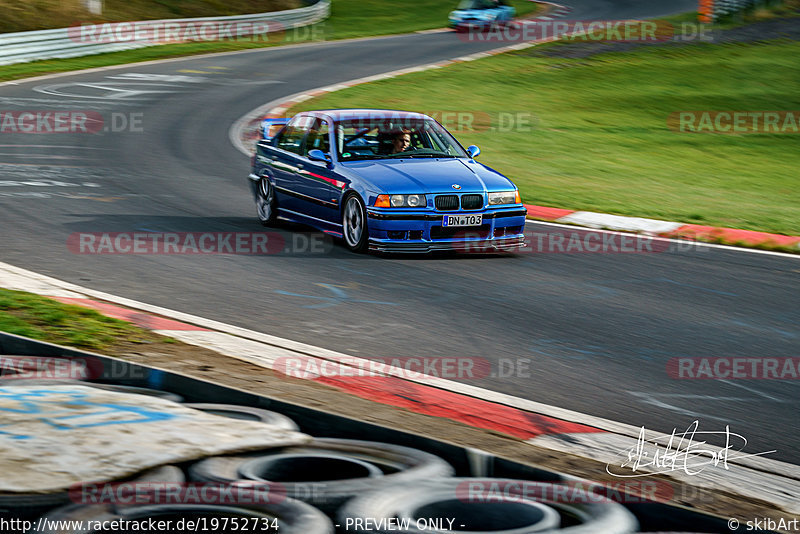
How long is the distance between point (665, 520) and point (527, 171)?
15153 millimetres

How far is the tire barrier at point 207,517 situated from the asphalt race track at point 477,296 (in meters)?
2.68

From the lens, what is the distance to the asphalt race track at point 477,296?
6730 millimetres

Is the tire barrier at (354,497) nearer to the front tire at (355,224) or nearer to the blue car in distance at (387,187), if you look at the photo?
the blue car in distance at (387,187)

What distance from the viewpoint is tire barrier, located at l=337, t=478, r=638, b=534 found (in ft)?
13.0

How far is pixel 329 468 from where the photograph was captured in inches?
183

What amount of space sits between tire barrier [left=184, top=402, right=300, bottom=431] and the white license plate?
5.80 m

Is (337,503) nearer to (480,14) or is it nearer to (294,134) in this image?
(294,134)

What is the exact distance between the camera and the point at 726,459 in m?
5.41

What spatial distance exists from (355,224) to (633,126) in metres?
15.5

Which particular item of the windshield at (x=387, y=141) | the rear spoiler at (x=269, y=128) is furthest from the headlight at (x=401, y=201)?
the rear spoiler at (x=269, y=128)

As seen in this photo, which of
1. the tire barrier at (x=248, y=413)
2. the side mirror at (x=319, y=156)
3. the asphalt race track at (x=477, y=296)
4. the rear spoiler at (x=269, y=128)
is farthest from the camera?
the rear spoiler at (x=269, y=128)

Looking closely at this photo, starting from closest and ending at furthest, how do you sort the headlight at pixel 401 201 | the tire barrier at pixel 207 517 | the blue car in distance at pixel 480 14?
the tire barrier at pixel 207 517 < the headlight at pixel 401 201 < the blue car in distance at pixel 480 14

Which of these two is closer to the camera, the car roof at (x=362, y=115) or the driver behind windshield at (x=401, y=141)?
the driver behind windshield at (x=401, y=141)

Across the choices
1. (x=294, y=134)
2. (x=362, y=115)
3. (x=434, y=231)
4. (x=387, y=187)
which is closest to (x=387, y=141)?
(x=362, y=115)
